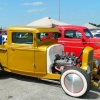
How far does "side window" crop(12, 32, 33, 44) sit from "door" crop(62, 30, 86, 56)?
2.95 m

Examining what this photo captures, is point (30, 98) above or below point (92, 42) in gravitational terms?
below

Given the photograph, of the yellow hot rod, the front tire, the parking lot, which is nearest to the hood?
the yellow hot rod

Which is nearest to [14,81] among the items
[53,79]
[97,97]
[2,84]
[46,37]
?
[2,84]

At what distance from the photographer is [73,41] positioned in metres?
8.18

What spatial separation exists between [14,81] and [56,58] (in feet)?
4.87

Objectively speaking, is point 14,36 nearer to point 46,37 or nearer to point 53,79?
point 46,37

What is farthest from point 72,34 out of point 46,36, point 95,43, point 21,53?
point 21,53

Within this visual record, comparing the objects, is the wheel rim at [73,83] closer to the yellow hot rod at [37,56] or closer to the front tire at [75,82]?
the front tire at [75,82]

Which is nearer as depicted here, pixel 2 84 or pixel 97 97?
pixel 97 97

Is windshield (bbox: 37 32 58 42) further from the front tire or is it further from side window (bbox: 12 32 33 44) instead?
the front tire

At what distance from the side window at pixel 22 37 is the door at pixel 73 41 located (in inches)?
116

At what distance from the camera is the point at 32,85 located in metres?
5.25

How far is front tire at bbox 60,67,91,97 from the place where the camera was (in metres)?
4.15

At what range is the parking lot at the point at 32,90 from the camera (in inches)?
172
